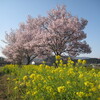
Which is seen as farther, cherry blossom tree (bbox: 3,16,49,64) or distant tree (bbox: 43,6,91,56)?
cherry blossom tree (bbox: 3,16,49,64)

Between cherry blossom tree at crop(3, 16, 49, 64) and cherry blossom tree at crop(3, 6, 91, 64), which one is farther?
cherry blossom tree at crop(3, 16, 49, 64)

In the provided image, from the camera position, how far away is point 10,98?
430 cm

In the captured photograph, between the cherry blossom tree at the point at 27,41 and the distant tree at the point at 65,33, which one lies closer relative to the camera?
the distant tree at the point at 65,33

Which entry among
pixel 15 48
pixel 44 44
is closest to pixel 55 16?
pixel 44 44

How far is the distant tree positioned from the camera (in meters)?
18.0

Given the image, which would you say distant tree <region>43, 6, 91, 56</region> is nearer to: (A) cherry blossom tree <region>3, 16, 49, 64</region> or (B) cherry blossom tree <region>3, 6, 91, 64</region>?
(B) cherry blossom tree <region>3, 6, 91, 64</region>

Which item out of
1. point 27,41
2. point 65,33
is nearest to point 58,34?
point 65,33

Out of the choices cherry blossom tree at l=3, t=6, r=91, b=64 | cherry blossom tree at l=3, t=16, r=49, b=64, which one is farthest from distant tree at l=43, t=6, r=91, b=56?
cherry blossom tree at l=3, t=16, r=49, b=64

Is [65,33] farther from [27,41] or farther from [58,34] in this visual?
[27,41]

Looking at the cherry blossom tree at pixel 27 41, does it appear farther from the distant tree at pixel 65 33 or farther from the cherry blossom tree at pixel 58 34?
the distant tree at pixel 65 33

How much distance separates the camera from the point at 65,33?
1806 centimetres

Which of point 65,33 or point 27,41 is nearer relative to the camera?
point 65,33

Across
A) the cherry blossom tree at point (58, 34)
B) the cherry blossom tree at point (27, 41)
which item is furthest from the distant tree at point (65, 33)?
the cherry blossom tree at point (27, 41)

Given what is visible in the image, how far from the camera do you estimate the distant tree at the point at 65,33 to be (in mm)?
17980
